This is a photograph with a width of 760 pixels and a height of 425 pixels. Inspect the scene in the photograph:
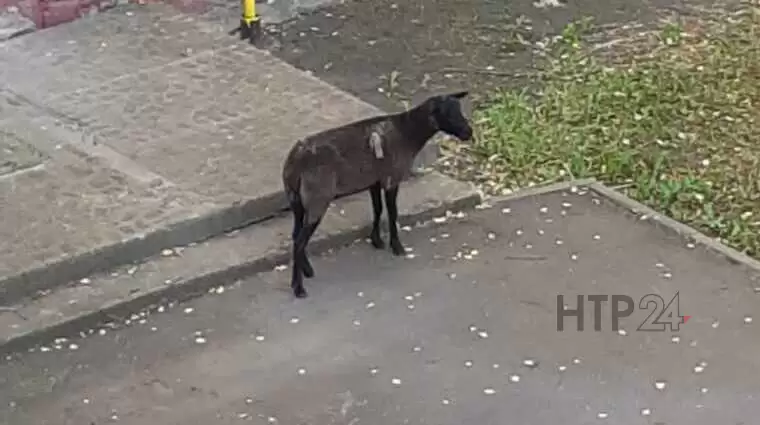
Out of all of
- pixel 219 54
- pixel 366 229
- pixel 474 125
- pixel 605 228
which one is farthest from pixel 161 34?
pixel 605 228

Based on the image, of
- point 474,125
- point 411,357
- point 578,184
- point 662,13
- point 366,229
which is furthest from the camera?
point 662,13

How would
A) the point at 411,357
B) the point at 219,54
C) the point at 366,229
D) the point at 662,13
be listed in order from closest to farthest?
the point at 411,357 → the point at 366,229 → the point at 219,54 → the point at 662,13

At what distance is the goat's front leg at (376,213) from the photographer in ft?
18.0

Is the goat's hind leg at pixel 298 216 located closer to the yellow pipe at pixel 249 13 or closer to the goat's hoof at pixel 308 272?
the goat's hoof at pixel 308 272

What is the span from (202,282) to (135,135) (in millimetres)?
1104

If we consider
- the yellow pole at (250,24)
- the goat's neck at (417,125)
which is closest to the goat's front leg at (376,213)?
the goat's neck at (417,125)

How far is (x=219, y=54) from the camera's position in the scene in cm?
712

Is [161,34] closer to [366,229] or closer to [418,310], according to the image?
[366,229]

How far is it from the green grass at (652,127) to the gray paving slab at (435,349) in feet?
1.39

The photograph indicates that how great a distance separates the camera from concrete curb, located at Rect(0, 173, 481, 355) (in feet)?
16.5

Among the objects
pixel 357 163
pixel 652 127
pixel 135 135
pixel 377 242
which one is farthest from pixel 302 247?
pixel 652 127

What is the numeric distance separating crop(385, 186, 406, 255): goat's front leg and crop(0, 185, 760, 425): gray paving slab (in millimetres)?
47

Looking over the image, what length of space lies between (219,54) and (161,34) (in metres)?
0.42

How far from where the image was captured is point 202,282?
5.34 metres
